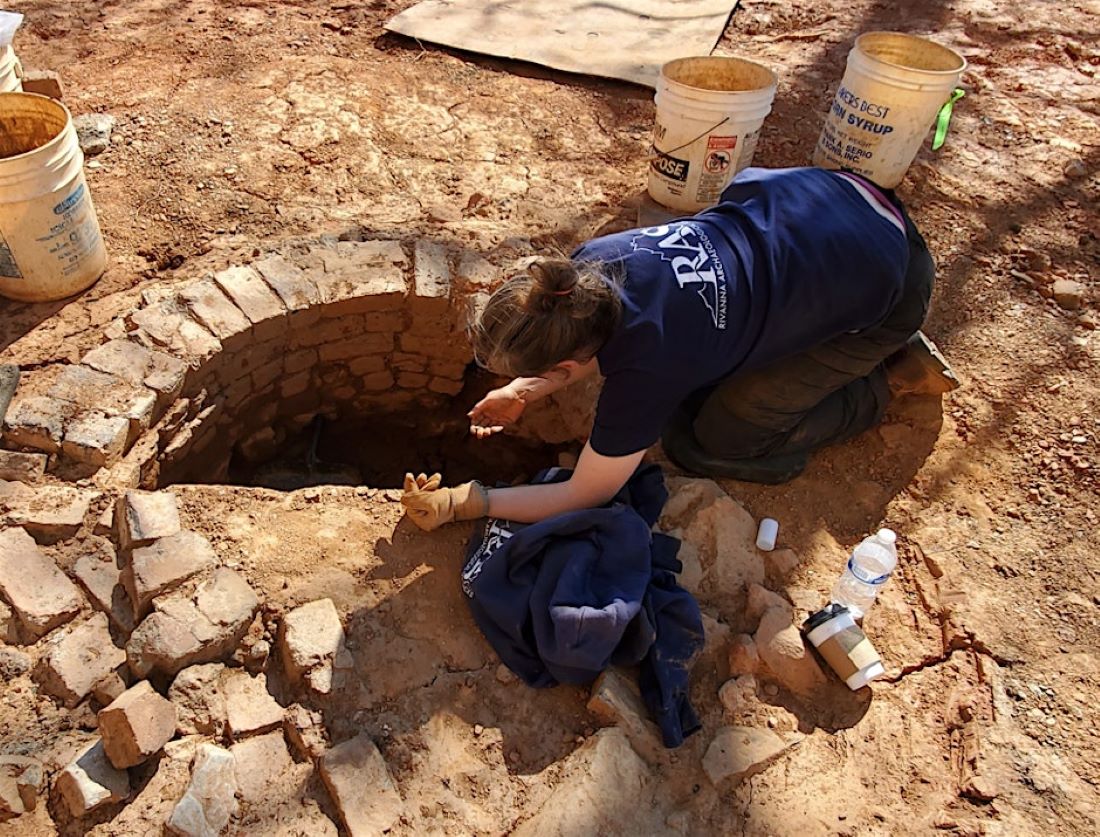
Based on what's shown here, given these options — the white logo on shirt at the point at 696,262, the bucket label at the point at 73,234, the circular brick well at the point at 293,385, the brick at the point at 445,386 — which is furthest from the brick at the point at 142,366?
the white logo on shirt at the point at 696,262

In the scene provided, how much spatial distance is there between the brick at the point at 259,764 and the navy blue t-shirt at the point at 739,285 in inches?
41.3

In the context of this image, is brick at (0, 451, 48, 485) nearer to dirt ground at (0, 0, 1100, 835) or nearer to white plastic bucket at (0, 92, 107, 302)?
dirt ground at (0, 0, 1100, 835)

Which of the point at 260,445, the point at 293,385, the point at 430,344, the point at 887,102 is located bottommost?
the point at 260,445

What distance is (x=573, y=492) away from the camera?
2264 mm

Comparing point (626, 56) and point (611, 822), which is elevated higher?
point (626, 56)

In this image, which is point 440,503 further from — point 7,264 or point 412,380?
point 7,264

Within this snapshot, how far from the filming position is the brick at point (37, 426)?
2428mm

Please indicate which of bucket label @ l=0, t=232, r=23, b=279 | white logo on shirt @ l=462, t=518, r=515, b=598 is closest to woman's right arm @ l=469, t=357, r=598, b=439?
white logo on shirt @ l=462, t=518, r=515, b=598

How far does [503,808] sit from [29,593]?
1.32 metres

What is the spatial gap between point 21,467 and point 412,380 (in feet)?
4.67

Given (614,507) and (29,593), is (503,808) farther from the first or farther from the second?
(29,593)

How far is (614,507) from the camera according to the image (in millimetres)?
2229

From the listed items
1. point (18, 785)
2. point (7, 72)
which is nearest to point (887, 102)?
point (7, 72)

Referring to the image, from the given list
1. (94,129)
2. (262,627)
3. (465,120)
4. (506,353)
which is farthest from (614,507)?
(94,129)
